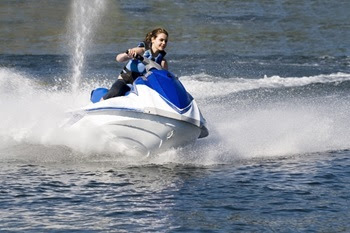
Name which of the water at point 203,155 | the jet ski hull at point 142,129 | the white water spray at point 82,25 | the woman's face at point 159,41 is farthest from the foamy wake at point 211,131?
the white water spray at point 82,25

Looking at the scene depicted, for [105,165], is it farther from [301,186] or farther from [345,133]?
[345,133]

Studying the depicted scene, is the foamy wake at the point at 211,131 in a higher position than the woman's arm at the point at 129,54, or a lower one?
lower

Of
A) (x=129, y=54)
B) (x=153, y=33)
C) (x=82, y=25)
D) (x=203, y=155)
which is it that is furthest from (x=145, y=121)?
(x=82, y=25)

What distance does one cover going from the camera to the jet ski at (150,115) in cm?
1317

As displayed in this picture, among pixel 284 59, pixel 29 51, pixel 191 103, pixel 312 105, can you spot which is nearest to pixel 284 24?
pixel 284 59

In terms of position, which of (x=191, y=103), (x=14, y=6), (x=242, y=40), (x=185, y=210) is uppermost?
(x=14, y=6)

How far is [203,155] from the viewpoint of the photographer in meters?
14.0

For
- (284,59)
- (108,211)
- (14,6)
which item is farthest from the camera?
(14,6)

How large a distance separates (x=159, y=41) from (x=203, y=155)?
66.9 inches

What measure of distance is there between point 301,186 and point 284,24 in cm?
2337

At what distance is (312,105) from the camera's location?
60.7 ft

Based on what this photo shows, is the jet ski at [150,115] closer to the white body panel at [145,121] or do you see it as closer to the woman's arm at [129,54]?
the white body panel at [145,121]

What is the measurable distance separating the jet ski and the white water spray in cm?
1244

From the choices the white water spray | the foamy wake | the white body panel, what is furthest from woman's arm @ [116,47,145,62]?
the white water spray
